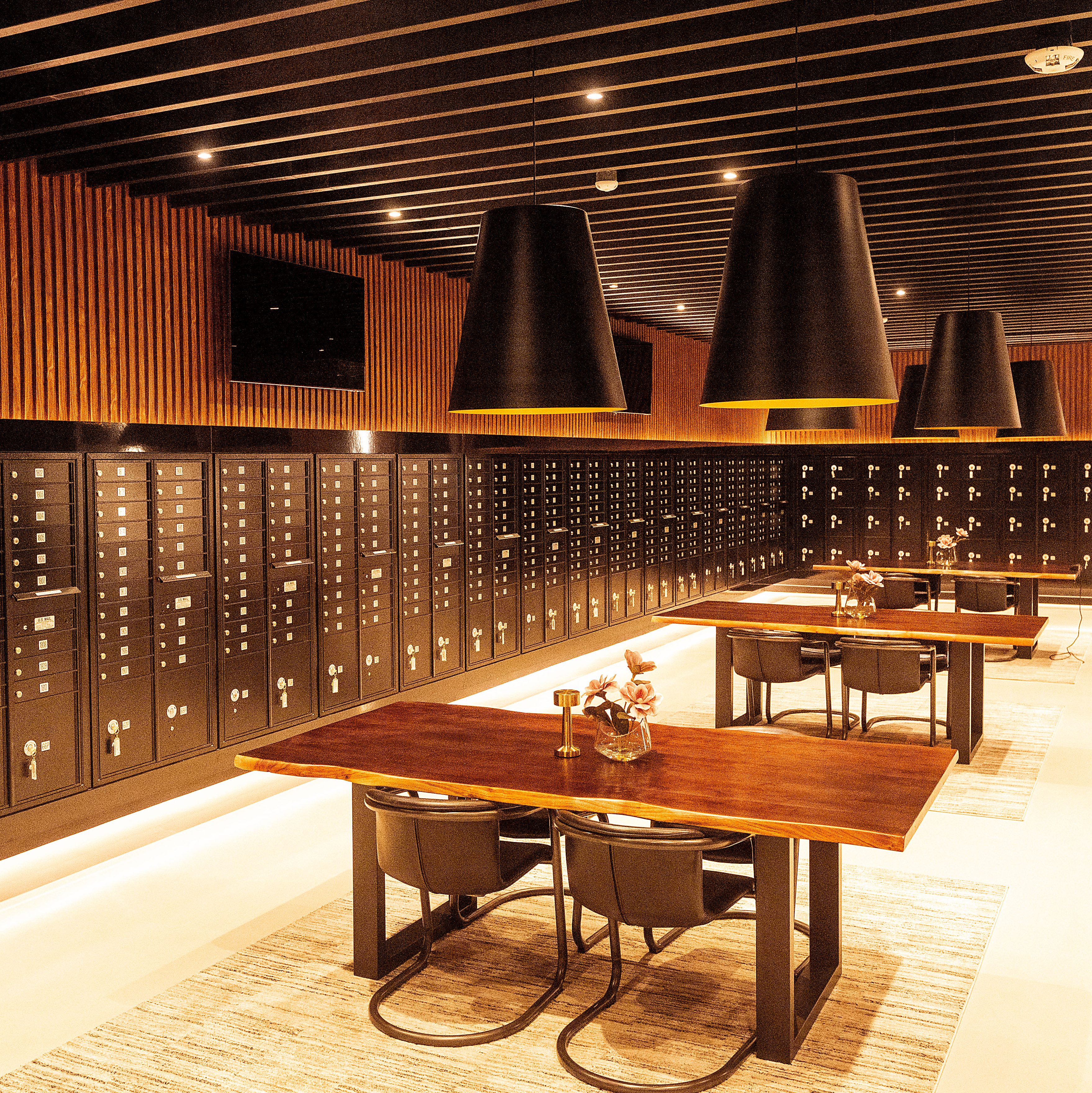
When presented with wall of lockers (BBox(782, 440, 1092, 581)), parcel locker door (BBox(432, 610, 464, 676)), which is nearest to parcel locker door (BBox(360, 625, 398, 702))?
parcel locker door (BBox(432, 610, 464, 676))

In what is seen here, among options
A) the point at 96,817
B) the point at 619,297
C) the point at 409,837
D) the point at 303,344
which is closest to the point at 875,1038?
the point at 409,837

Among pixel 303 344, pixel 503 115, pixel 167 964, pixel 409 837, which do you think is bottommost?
pixel 167 964

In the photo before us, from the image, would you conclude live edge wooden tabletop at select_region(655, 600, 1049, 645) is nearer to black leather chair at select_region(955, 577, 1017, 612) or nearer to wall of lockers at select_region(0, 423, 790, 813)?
wall of lockers at select_region(0, 423, 790, 813)

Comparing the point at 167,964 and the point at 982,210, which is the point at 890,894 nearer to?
the point at 167,964

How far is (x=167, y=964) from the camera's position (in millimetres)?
3793

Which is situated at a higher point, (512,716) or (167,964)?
(512,716)

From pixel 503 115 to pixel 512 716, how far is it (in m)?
2.43

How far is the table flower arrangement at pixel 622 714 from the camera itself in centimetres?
343

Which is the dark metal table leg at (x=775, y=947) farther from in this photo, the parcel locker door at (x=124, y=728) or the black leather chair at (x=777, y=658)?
the black leather chair at (x=777, y=658)

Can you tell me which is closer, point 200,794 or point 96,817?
point 96,817

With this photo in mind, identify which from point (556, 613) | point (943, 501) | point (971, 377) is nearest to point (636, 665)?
point (971, 377)

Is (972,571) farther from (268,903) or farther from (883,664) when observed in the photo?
(268,903)

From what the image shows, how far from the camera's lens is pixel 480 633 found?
309 inches

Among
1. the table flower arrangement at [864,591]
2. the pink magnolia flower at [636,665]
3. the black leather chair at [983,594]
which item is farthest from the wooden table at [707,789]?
the black leather chair at [983,594]
